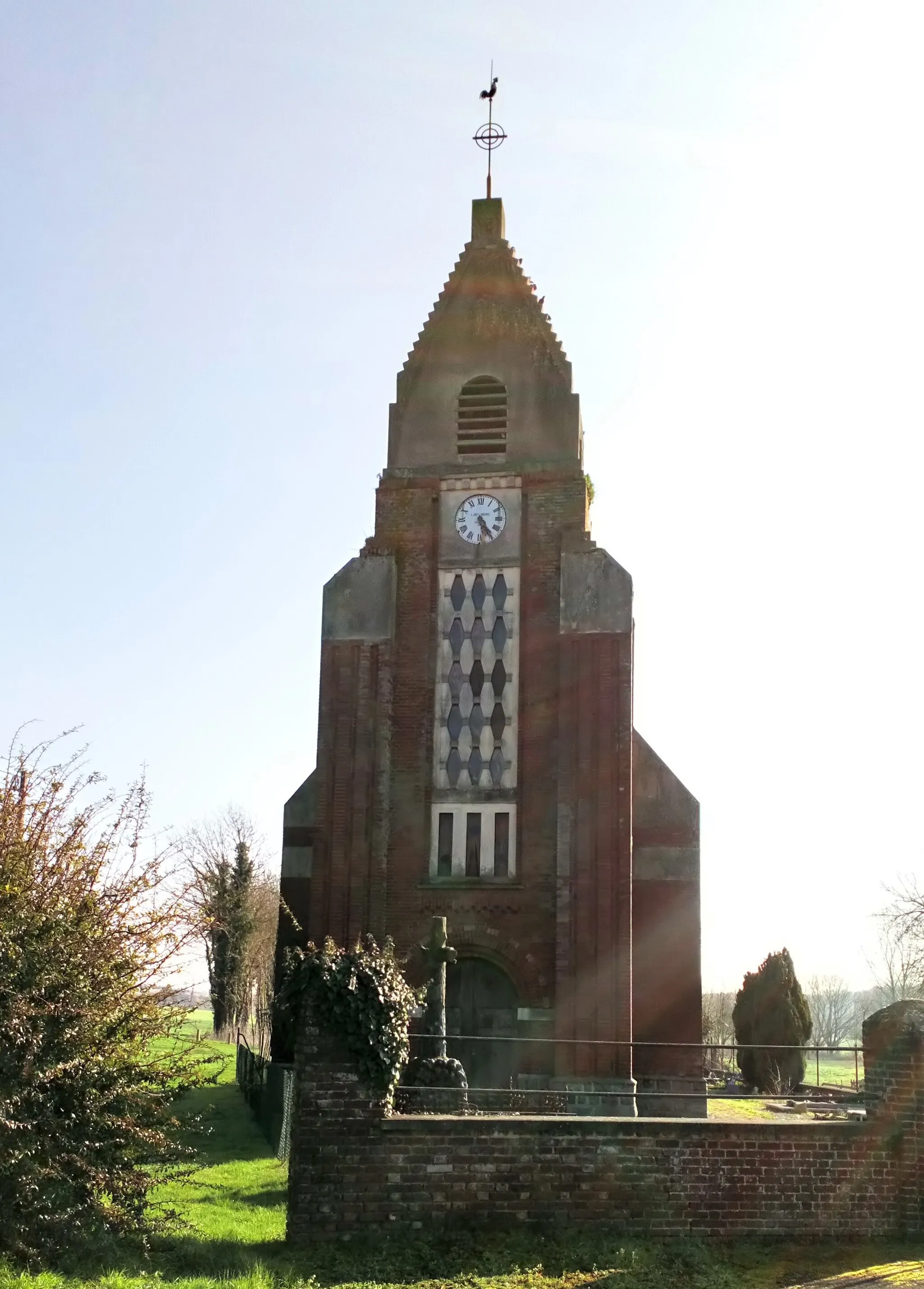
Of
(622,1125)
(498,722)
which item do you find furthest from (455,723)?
(622,1125)

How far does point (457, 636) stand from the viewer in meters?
23.6

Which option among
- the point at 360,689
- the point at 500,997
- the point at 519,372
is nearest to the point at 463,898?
the point at 500,997

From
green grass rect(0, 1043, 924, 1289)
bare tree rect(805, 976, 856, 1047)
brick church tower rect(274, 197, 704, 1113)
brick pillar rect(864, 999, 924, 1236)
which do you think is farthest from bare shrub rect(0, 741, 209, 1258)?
bare tree rect(805, 976, 856, 1047)

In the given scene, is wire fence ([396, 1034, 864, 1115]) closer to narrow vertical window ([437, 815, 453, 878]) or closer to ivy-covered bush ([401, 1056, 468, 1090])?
narrow vertical window ([437, 815, 453, 878])

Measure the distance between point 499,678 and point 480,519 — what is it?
320cm

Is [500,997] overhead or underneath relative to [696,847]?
underneath

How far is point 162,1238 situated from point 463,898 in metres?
11.8

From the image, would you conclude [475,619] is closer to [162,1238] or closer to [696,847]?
[696,847]

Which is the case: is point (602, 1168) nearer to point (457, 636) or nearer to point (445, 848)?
point (445, 848)

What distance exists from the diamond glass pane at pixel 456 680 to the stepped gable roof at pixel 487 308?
5794 millimetres

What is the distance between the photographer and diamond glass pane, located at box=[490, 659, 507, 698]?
2320 cm

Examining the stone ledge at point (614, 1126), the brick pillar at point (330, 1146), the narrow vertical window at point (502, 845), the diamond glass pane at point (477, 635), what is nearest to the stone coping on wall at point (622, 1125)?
the stone ledge at point (614, 1126)

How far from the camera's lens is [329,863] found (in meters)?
22.6

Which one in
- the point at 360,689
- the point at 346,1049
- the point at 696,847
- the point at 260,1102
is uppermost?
the point at 360,689
